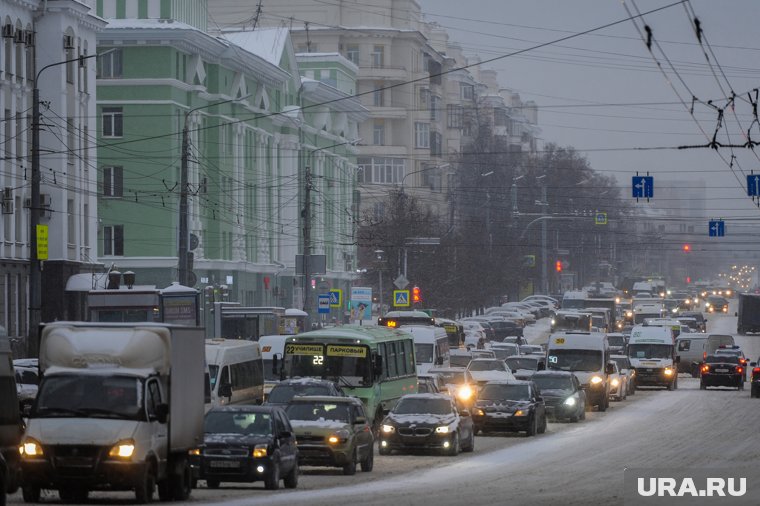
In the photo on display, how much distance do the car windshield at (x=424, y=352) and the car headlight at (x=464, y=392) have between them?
391 inches

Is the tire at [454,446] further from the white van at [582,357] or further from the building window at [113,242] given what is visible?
the building window at [113,242]

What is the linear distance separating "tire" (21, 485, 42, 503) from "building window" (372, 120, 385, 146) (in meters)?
125

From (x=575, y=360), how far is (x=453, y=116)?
111273mm

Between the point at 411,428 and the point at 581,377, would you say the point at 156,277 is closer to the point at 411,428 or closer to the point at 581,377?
the point at 581,377

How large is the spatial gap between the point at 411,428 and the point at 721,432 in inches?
417

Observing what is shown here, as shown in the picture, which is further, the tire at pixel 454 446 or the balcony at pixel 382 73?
the balcony at pixel 382 73

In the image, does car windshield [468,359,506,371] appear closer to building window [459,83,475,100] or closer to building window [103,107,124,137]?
building window [103,107,124,137]

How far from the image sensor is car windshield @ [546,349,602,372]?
188ft

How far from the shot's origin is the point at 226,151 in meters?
90.5

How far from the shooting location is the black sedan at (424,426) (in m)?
35.9

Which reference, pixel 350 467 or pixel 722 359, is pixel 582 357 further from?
pixel 350 467

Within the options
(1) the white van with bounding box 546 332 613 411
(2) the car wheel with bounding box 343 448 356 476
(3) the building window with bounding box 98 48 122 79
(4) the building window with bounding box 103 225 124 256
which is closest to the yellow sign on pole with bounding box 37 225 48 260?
(2) the car wheel with bounding box 343 448 356 476

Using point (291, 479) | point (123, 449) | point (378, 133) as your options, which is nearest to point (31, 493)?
point (123, 449)

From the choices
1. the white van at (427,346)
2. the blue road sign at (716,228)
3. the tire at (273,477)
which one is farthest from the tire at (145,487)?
the blue road sign at (716,228)
